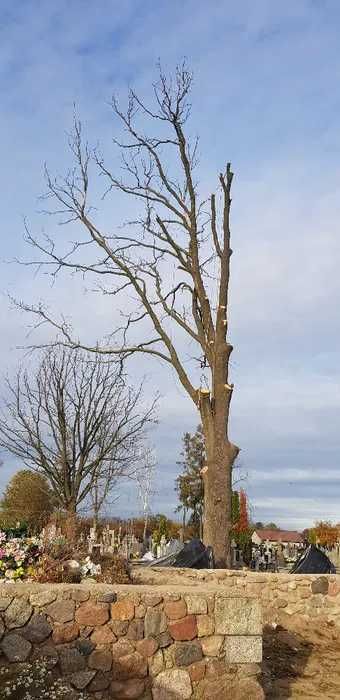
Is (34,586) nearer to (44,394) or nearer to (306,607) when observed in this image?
(306,607)

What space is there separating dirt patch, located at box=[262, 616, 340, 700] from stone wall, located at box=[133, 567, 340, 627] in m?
0.17

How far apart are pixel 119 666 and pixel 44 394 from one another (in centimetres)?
992

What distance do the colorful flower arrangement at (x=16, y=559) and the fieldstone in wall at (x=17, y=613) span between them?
0.90 m

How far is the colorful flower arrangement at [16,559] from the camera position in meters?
6.86

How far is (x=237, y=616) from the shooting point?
6.20 metres

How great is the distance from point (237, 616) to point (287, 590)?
420cm

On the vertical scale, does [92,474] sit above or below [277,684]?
above

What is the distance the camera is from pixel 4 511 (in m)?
28.6

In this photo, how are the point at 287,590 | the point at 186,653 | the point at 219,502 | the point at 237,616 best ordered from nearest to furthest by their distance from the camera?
the point at 186,653 → the point at 237,616 → the point at 287,590 → the point at 219,502

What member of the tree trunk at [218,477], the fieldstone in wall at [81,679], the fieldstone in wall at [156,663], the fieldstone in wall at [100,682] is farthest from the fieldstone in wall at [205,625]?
the tree trunk at [218,477]

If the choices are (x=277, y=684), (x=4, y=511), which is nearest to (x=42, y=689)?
(x=277, y=684)

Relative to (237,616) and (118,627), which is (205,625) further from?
(118,627)

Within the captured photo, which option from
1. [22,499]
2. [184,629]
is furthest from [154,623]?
[22,499]

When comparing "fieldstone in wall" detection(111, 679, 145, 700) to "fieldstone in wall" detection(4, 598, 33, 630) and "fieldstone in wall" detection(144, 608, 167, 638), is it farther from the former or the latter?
"fieldstone in wall" detection(4, 598, 33, 630)
